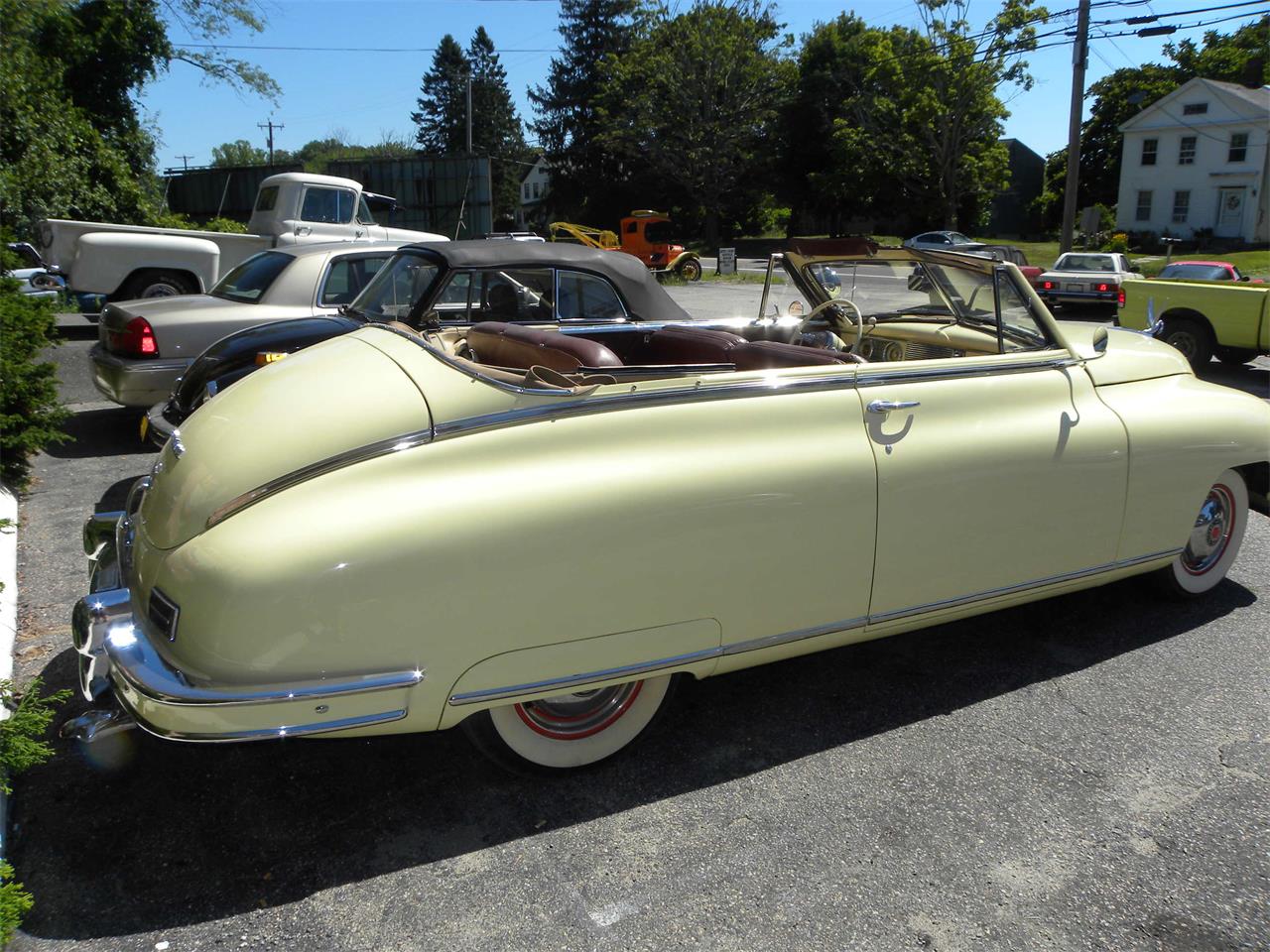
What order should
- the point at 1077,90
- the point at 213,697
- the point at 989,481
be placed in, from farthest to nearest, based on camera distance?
1. the point at 1077,90
2. the point at 989,481
3. the point at 213,697

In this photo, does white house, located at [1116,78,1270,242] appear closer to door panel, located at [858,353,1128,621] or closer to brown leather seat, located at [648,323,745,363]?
door panel, located at [858,353,1128,621]

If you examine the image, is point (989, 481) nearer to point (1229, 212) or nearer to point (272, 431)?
point (272, 431)

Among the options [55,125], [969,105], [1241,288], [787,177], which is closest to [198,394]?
[1241,288]

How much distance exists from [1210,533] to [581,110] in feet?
197

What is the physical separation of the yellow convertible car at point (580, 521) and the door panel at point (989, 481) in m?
0.01

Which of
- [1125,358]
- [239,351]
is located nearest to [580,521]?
[1125,358]

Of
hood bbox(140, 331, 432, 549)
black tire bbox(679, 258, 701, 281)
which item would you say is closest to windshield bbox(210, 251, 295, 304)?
hood bbox(140, 331, 432, 549)

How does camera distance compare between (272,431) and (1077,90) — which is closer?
(272,431)

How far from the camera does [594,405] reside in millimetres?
2727

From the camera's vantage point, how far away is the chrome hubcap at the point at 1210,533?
13.6 ft

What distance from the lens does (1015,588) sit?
3.40 m

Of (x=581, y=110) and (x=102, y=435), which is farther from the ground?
(x=581, y=110)

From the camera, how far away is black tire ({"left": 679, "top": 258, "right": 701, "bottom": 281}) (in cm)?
2877

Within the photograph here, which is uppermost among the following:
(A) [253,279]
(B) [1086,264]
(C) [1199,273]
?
(B) [1086,264]
